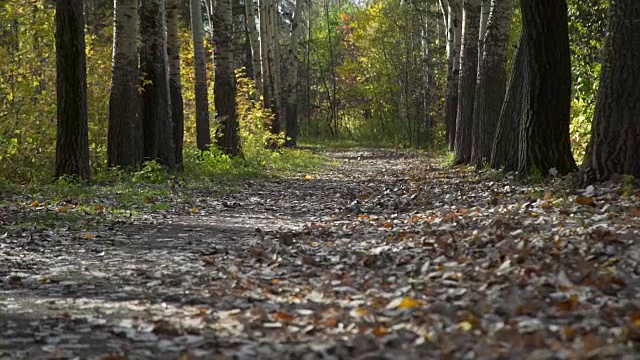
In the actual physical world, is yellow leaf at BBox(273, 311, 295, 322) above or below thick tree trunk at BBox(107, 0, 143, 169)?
below

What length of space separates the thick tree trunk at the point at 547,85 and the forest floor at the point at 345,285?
50.7 inches

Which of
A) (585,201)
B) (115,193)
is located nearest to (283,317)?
(585,201)

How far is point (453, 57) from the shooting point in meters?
28.5

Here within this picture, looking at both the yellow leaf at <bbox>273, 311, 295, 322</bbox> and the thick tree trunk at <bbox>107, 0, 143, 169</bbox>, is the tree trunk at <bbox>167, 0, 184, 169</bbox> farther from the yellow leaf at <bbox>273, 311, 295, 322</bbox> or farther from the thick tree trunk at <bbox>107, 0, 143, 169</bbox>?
the yellow leaf at <bbox>273, 311, 295, 322</bbox>

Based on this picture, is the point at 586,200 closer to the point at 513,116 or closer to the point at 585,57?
the point at 513,116

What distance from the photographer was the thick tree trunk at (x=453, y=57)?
25.4m

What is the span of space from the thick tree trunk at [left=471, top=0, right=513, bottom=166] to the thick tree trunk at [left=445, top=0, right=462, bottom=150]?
8.82 m

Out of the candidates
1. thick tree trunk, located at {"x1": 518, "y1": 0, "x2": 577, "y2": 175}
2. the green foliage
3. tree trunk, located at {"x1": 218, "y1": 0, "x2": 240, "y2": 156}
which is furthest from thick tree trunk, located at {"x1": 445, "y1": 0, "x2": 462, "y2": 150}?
thick tree trunk, located at {"x1": 518, "y1": 0, "x2": 577, "y2": 175}

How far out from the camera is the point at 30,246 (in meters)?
8.30

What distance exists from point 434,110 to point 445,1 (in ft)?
39.9

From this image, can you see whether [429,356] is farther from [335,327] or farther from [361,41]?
[361,41]

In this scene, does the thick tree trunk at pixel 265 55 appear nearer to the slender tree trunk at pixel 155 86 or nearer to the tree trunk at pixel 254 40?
the tree trunk at pixel 254 40

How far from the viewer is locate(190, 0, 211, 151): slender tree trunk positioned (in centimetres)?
2041

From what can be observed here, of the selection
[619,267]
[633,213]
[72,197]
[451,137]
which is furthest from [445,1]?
[619,267]
